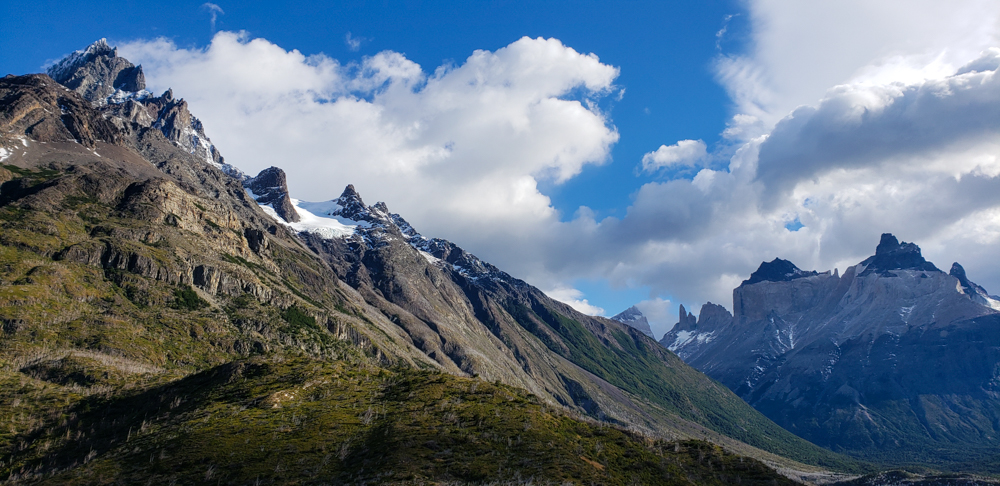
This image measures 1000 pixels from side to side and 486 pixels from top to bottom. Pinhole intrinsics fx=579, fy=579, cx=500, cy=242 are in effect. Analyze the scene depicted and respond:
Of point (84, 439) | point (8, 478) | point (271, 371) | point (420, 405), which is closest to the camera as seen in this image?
point (8, 478)

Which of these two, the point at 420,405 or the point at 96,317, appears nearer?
the point at 420,405

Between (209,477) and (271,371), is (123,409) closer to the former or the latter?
(271,371)

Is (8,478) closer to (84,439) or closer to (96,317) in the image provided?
(84,439)

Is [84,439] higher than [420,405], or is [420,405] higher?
[420,405]

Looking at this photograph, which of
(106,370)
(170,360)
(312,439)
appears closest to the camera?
(312,439)

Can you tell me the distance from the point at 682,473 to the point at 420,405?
41277 millimetres

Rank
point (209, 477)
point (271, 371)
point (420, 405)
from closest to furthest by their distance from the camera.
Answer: point (209, 477), point (420, 405), point (271, 371)

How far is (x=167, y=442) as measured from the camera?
7662 cm

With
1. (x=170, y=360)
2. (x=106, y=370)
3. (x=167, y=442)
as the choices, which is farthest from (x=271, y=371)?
(x=170, y=360)

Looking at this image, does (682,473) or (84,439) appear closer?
(682,473)

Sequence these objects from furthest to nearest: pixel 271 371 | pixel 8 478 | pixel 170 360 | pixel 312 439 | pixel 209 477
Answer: pixel 170 360
pixel 271 371
pixel 312 439
pixel 8 478
pixel 209 477

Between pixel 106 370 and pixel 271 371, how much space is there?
1974 inches

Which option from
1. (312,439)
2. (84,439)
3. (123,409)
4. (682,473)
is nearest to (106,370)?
(123,409)

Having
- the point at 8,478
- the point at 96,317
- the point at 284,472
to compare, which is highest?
the point at 96,317
